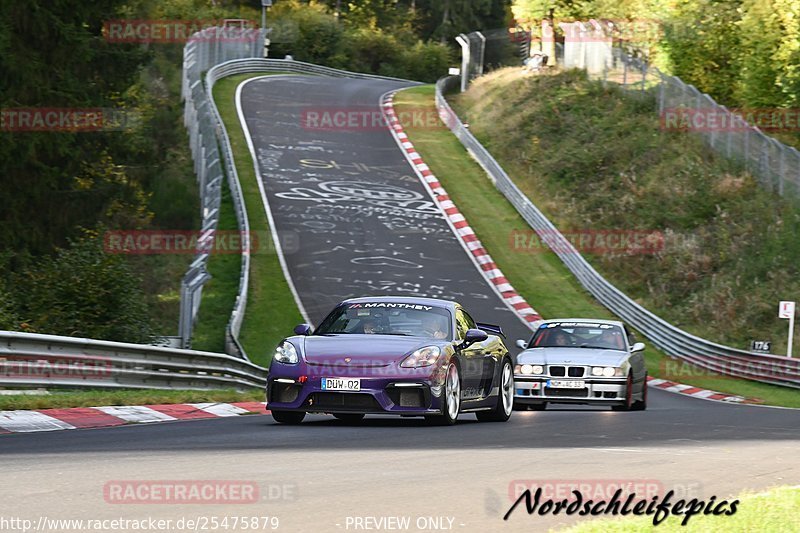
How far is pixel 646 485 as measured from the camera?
29.7ft

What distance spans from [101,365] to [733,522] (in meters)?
11.2

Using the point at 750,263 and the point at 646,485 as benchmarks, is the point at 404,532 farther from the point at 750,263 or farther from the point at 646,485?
Result: the point at 750,263

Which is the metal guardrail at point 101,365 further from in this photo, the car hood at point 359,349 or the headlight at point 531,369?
the headlight at point 531,369

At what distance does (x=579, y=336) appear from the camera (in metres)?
20.3

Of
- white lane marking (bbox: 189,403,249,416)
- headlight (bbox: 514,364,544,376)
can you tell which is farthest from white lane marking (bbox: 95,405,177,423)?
headlight (bbox: 514,364,544,376)

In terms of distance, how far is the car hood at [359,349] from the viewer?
13387 millimetres

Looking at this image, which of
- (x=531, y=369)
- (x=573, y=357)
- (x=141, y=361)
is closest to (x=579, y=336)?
(x=573, y=357)

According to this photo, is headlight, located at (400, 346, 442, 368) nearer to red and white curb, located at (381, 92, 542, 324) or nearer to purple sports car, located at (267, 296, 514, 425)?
purple sports car, located at (267, 296, 514, 425)

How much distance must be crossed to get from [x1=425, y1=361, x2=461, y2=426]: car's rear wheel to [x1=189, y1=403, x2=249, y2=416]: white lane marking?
2.51 metres

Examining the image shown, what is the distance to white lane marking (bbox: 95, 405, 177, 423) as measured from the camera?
13.8m

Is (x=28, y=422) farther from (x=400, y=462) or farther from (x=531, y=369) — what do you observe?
(x=531, y=369)

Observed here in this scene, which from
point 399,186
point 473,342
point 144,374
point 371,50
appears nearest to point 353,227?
point 399,186

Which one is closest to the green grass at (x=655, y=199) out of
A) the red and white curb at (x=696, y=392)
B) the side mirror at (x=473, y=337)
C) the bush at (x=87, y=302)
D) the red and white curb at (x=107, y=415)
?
the red and white curb at (x=696, y=392)

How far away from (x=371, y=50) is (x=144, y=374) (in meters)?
82.2
